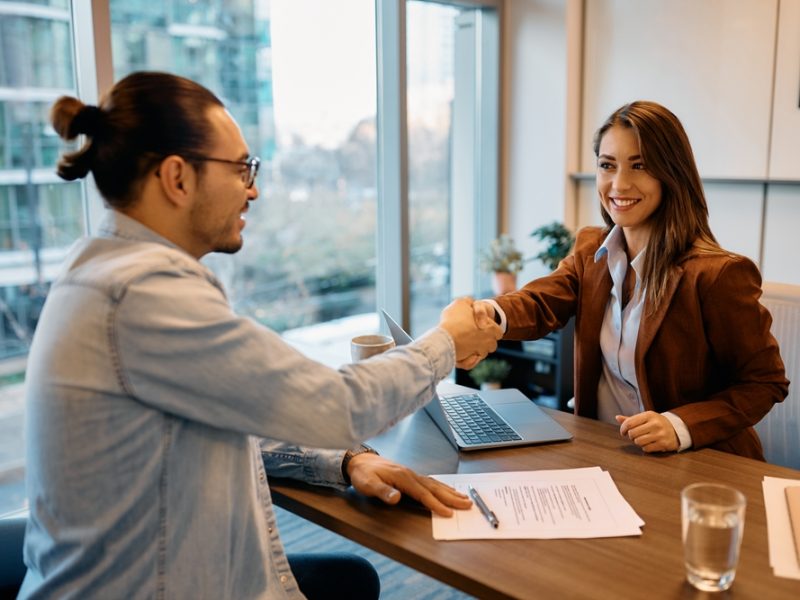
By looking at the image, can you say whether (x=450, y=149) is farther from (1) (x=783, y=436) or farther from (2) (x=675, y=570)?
(2) (x=675, y=570)

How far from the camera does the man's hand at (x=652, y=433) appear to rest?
4.75 ft

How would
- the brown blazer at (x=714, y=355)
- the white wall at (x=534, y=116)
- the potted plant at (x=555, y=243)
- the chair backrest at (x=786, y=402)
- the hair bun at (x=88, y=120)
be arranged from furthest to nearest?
the white wall at (x=534, y=116), the potted plant at (x=555, y=243), the chair backrest at (x=786, y=402), the brown blazer at (x=714, y=355), the hair bun at (x=88, y=120)

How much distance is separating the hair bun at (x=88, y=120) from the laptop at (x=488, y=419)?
1.97 feet

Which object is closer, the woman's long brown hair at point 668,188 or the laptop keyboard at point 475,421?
the laptop keyboard at point 475,421

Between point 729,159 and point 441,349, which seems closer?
point 441,349

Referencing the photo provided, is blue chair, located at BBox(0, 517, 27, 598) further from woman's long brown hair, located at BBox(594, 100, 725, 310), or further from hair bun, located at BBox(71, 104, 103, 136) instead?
woman's long brown hair, located at BBox(594, 100, 725, 310)

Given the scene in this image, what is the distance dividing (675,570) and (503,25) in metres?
3.18

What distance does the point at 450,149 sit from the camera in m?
3.89

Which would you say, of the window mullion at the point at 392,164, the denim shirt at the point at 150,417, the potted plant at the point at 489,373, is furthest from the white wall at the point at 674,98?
the denim shirt at the point at 150,417

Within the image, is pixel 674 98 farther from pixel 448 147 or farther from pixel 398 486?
pixel 398 486

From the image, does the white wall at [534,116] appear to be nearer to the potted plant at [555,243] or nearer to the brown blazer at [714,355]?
the potted plant at [555,243]

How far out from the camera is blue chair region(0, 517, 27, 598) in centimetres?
136

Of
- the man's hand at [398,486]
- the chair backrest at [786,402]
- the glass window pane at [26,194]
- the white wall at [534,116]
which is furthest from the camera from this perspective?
the white wall at [534,116]

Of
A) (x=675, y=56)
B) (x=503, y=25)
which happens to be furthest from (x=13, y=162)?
(x=675, y=56)
